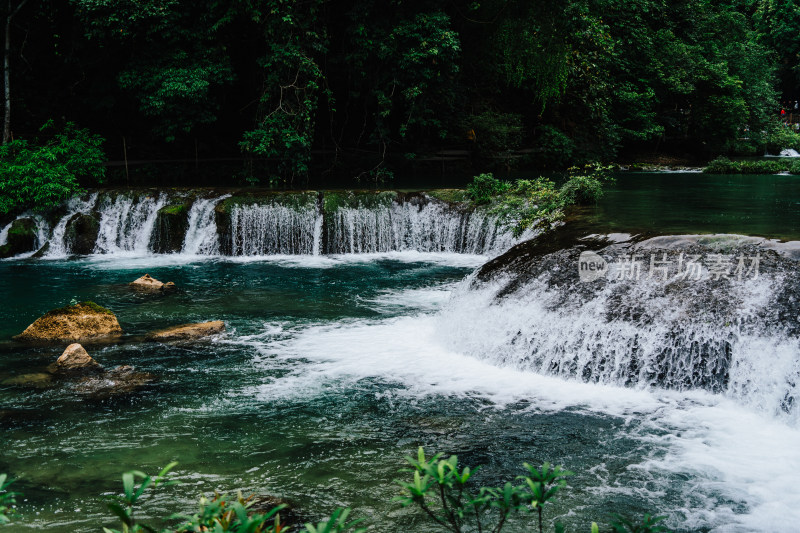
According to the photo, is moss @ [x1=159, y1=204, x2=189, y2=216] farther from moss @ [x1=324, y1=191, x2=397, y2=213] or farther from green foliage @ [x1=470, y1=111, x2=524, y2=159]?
green foliage @ [x1=470, y1=111, x2=524, y2=159]

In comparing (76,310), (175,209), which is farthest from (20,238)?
(76,310)

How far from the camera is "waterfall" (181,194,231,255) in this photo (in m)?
15.9

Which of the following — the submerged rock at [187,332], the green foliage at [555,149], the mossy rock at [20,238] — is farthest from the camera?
the green foliage at [555,149]

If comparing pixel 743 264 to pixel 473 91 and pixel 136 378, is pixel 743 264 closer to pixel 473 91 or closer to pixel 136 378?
pixel 136 378

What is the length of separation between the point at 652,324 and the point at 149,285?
8721 mm

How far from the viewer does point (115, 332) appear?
A: 9156mm

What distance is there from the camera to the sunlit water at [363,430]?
4914 mm

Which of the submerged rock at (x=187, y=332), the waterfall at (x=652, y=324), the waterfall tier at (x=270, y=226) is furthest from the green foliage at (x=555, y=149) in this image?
the submerged rock at (x=187, y=332)

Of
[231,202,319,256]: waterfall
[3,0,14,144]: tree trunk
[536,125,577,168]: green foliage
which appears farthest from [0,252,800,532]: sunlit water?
[536,125,577,168]: green foliage

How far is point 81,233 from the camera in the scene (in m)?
16.2

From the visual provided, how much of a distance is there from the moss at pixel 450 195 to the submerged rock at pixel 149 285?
6837 millimetres

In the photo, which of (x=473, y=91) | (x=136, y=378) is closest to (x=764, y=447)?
(x=136, y=378)

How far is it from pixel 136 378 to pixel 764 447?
6.33 meters

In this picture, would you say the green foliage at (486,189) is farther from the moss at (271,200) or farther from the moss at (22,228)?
the moss at (22,228)
